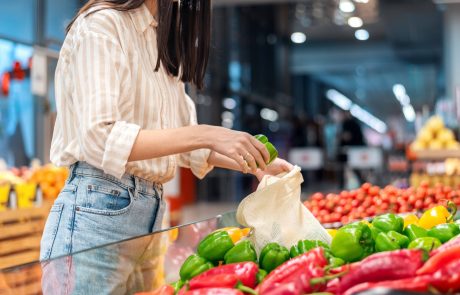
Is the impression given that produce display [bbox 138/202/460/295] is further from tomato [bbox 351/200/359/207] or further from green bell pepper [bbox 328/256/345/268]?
tomato [bbox 351/200/359/207]

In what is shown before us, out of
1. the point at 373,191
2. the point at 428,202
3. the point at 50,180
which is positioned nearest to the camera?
the point at 428,202

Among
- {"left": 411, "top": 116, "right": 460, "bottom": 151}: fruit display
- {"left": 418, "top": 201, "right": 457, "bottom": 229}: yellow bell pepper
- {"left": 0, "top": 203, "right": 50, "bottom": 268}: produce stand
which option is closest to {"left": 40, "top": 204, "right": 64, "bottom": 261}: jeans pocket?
{"left": 418, "top": 201, "right": 457, "bottom": 229}: yellow bell pepper

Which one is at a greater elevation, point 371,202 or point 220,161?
point 220,161

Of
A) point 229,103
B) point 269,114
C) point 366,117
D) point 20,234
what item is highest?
point 20,234

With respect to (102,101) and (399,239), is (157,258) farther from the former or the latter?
(399,239)

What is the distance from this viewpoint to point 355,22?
15.7 meters

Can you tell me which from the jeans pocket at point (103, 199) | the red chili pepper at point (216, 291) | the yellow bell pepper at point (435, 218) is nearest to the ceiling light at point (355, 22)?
the yellow bell pepper at point (435, 218)

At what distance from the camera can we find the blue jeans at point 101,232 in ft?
5.71

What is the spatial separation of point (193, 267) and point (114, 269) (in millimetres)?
202

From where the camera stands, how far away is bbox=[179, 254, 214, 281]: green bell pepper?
1.78 m

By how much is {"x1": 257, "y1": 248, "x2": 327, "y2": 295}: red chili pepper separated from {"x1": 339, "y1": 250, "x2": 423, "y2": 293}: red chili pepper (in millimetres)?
61

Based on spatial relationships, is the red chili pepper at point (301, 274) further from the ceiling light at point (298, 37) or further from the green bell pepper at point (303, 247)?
the ceiling light at point (298, 37)

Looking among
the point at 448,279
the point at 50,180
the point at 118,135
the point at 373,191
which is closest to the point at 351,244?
the point at 448,279

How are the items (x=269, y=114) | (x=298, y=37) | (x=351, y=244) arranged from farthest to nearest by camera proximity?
(x=298, y=37) → (x=269, y=114) → (x=351, y=244)
